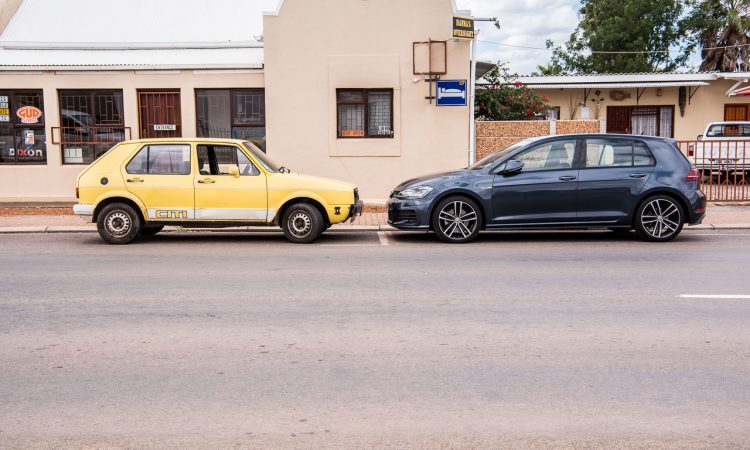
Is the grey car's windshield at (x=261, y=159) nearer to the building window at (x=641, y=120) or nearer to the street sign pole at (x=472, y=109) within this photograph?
the street sign pole at (x=472, y=109)

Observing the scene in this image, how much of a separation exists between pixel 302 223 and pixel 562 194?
4135 millimetres

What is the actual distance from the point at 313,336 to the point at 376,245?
5.74 m

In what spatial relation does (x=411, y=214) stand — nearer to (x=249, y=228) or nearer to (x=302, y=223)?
Answer: (x=302, y=223)

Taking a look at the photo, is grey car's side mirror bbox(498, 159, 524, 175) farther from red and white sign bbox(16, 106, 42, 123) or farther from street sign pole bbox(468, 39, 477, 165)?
red and white sign bbox(16, 106, 42, 123)

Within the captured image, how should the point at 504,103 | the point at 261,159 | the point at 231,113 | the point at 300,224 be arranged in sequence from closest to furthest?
the point at 300,224, the point at 261,159, the point at 231,113, the point at 504,103

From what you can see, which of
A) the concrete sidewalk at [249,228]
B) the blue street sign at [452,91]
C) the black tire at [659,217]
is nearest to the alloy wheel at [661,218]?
the black tire at [659,217]

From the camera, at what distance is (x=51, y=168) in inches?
722

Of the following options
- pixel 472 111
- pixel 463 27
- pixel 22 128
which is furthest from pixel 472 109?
pixel 22 128

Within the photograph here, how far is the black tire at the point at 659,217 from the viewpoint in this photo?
1190 cm

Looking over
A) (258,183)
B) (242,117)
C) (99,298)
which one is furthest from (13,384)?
(242,117)

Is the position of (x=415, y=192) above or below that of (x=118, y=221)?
above

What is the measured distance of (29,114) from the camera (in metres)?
18.4

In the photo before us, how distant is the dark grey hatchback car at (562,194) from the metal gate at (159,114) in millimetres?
8500

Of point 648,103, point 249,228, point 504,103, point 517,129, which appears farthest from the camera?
point 648,103
